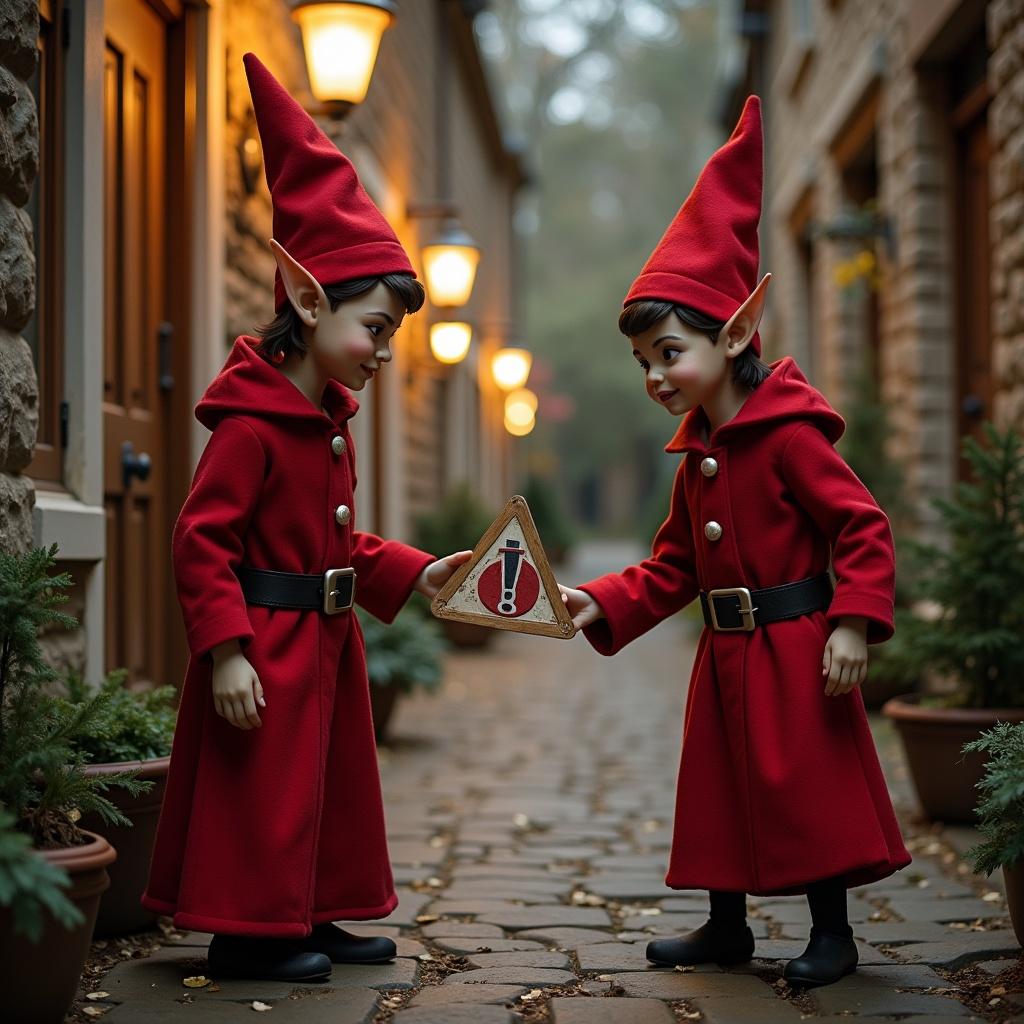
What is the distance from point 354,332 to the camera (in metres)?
3.08

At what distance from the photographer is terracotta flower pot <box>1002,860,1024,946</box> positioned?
303 centimetres

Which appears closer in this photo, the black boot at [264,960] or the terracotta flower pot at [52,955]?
the terracotta flower pot at [52,955]

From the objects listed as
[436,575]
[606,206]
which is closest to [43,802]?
[436,575]

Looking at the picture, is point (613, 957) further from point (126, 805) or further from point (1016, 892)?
→ point (126, 805)

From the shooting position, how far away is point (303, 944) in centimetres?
314

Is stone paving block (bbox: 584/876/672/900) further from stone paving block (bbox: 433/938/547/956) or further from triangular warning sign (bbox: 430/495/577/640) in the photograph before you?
triangular warning sign (bbox: 430/495/577/640)

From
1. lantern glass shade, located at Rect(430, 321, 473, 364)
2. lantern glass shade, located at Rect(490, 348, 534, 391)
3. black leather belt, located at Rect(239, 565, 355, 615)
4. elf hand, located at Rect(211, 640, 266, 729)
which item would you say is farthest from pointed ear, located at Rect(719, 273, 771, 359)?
lantern glass shade, located at Rect(490, 348, 534, 391)

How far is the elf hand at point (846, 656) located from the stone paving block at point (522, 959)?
3.00ft

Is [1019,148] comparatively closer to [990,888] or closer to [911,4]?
[911,4]

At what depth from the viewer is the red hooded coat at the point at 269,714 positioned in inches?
114

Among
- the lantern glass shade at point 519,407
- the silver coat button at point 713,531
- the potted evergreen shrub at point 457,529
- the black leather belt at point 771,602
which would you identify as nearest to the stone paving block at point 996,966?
the black leather belt at point 771,602

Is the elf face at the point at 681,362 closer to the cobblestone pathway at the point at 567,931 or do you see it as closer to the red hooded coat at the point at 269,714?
the red hooded coat at the point at 269,714

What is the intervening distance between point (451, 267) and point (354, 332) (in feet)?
20.3

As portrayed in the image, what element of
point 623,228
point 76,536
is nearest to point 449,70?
point 76,536
